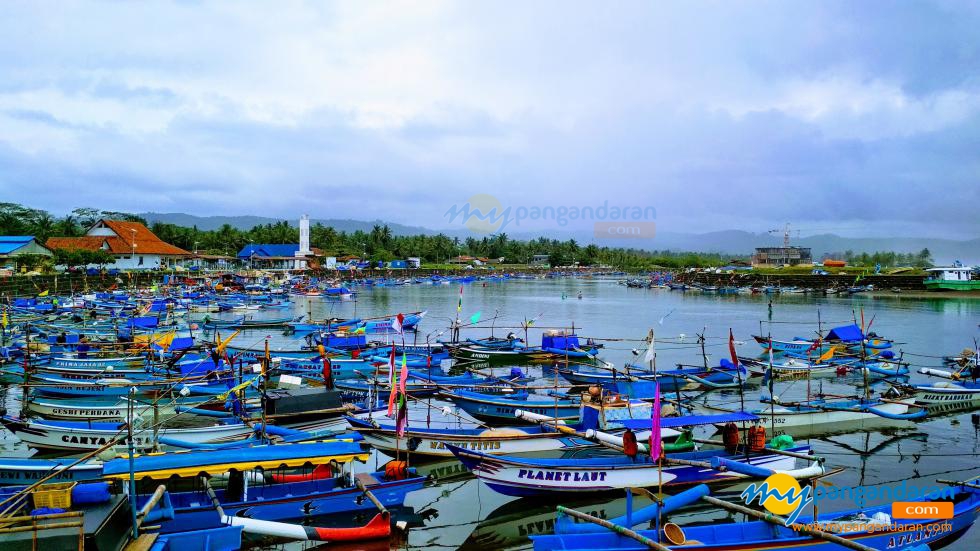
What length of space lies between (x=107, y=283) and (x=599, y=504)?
225 feet

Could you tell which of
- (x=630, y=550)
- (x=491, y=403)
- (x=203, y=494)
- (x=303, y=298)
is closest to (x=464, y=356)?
(x=491, y=403)

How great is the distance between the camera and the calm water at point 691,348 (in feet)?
44.8

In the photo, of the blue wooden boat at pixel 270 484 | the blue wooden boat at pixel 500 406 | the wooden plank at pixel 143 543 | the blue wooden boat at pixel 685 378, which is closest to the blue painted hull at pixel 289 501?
the blue wooden boat at pixel 270 484

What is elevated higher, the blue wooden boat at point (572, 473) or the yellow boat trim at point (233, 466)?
the yellow boat trim at point (233, 466)

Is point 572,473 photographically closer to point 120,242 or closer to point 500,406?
point 500,406


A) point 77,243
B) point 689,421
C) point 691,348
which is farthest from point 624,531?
point 77,243

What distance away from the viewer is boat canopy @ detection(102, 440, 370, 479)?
422 inches

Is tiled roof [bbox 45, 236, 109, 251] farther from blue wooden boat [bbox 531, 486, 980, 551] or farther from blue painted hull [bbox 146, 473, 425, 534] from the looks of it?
blue wooden boat [bbox 531, 486, 980, 551]

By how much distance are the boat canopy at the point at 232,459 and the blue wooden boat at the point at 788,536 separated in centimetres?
427

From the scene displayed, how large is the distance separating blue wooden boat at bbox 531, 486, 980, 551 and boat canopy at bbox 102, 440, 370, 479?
427cm

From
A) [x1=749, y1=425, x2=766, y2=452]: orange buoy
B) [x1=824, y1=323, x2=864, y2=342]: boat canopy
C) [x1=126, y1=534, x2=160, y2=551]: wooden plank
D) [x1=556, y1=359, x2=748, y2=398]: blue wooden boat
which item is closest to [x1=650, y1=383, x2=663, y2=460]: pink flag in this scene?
[x1=749, y1=425, x2=766, y2=452]: orange buoy

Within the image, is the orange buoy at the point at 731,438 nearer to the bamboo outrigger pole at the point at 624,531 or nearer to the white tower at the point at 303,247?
the bamboo outrigger pole at the point at 624,531

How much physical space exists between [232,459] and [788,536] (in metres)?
9.10

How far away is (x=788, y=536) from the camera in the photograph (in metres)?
9.53
